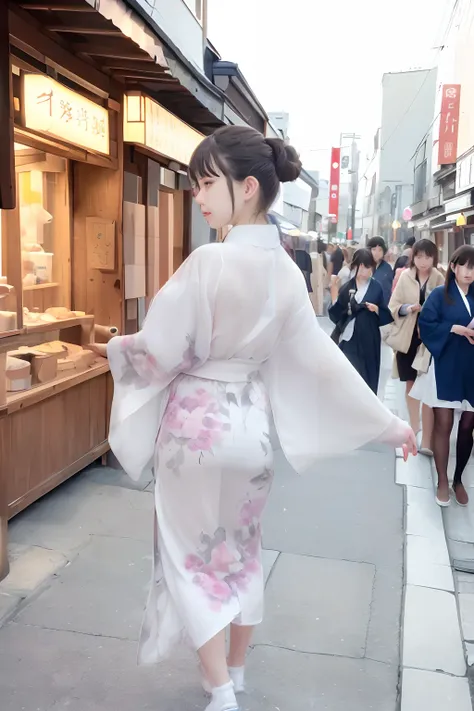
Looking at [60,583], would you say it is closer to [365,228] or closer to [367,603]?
[367,603]

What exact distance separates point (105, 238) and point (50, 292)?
612 mm

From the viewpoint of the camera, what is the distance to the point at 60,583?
12.3ft

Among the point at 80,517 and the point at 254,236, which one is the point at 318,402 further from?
the point at 80,517

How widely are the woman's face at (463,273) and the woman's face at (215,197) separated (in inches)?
124

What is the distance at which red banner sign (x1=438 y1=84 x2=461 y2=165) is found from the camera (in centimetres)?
2261

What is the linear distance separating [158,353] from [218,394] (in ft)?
0.85

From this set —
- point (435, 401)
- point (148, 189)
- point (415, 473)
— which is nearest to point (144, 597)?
point (435, 401)

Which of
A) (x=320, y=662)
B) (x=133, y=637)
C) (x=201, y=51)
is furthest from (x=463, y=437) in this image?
(x=201, y=51)

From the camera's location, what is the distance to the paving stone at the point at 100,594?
3348 millimetres

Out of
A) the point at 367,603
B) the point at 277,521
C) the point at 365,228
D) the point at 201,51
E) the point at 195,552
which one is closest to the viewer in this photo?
the point at 195,552

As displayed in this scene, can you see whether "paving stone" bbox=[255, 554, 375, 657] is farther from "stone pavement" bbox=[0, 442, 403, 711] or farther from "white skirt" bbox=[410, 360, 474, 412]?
"white skirt" bbox=[410, 360, 474, 412]

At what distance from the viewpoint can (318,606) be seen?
11.9 ft

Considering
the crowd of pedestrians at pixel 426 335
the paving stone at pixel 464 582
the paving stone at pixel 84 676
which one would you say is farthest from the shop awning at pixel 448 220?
the paving stone at pixel 84 676

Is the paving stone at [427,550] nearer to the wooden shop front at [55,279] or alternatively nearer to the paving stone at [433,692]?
the paving stone at [433,692]
